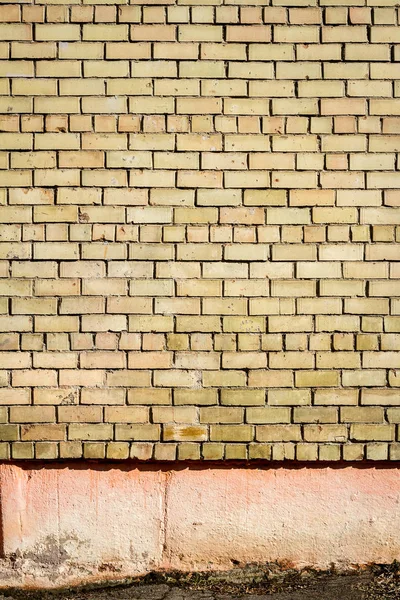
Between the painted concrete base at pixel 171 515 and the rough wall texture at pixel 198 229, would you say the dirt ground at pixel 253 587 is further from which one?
the rough wall texture at pixel 198 229

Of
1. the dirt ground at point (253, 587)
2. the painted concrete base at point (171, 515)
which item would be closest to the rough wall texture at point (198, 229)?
the painted concrete base at point (171, 515)

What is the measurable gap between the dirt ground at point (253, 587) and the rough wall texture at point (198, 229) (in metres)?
0.62

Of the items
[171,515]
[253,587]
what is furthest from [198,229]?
[253,587]

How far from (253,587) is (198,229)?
180cm

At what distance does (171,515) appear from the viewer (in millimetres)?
2621

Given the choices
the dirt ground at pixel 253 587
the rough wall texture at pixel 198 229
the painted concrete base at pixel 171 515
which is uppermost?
the rough wall texture at pixel 198 229

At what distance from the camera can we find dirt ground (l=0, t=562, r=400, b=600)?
8.23 ft

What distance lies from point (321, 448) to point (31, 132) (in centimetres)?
214

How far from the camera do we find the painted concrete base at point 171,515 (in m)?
2.62

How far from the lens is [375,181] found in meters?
2.60


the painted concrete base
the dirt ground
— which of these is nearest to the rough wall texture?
the painted concrete base

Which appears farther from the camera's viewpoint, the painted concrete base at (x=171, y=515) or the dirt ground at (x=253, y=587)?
the painted concrete base at (x=171, y=515)

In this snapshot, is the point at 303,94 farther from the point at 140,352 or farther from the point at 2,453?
the point at 2,453

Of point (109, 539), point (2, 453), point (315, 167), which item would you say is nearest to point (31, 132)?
point (315, 167)
